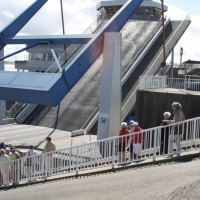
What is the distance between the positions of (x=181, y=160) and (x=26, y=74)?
7646 mm

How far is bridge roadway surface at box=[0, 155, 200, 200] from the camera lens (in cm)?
741

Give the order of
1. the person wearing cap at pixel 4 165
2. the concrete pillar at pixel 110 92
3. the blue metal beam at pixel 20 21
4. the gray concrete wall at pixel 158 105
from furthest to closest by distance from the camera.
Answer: the blue metal beam at pixel 20 21 < the concrete pillar at pixel 110 92 < the gray concrete wall at pixel 158 105 < the person wearing cap at pixel 4 165

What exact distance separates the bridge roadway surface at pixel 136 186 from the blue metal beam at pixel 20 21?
32.7 feet

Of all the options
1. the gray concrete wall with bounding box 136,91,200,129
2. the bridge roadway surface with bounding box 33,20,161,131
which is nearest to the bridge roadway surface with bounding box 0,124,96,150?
the bridge roadway surface with bounding box 33,20,161,131

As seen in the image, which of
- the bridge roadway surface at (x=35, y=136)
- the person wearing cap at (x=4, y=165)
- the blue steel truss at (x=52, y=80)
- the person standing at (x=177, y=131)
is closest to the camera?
the person standing at (x=177, y=131)

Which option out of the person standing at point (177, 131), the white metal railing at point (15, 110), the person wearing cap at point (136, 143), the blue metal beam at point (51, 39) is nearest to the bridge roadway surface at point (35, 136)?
the white metal railing at point (15, 110)

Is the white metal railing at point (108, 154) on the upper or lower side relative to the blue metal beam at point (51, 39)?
lower

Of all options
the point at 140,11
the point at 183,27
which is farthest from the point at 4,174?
the point at 140,11

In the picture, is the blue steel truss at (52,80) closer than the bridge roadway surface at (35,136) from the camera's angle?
Yes

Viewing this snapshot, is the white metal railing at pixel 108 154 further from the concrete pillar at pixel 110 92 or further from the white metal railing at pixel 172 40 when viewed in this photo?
the white metal railing at pixel 172 40

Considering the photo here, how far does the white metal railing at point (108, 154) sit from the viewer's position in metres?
10.3

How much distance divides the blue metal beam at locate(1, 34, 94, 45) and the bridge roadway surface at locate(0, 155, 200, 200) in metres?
7.23

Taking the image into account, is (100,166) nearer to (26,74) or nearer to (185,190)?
(185,190)

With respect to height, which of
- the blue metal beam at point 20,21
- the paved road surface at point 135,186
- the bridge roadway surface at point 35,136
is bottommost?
the bridge roadway surface at point 35,136
